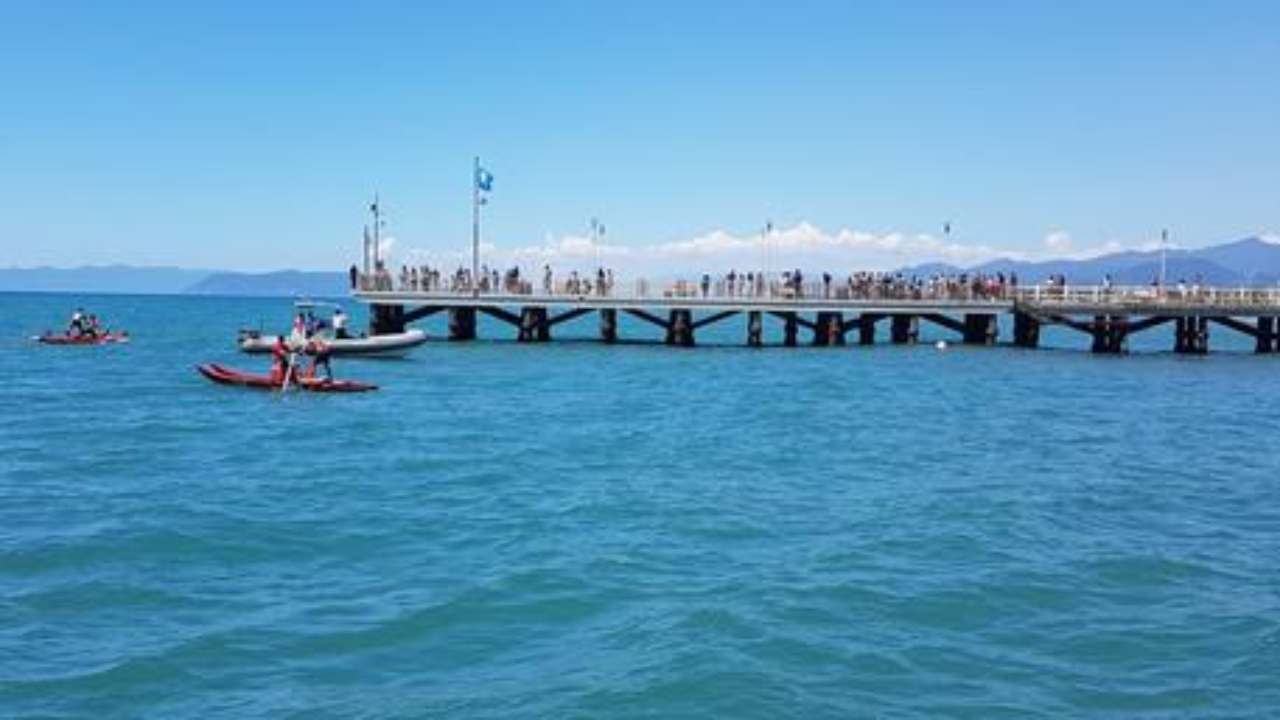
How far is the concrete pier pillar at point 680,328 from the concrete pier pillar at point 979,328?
44.1 ft

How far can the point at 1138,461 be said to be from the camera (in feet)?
96.4

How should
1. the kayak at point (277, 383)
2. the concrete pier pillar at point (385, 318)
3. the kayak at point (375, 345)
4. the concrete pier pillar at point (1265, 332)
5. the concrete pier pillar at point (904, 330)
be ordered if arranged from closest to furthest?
the kayak at point (277, 383)
the kayak at point (375, 345)
the concrete pier pillar at point (385, 318)
the concrete pier pillar at point (1265, 332)
the concrete pier pillar at point (904, 330)

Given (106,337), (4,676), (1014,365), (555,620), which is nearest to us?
(4,676)

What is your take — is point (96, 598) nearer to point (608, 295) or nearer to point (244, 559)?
point (244, 559)

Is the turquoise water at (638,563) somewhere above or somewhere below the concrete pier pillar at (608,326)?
below

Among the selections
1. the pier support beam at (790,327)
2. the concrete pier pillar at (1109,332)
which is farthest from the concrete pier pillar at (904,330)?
the concrete pier pillar at (1109,332)

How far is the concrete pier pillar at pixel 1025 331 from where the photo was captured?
222ft

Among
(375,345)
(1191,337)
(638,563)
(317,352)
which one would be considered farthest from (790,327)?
(638,563)

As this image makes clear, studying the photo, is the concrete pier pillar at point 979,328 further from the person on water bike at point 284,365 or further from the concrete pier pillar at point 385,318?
the person on water bike at point 284,365

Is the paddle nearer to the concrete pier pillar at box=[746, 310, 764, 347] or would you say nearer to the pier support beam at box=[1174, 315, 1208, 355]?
the concrete pier pillar at box=[746, 310, 764, 347]

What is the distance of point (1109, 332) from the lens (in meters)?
65.5

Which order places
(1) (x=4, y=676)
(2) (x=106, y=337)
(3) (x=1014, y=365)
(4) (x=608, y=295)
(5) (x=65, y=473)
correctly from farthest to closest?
(2) (x=106, y=337) < (4) (x=608, y=295) < (3) (x=1014, y=365) < (5) (x=65, y=473) < (1) (x=4, y=676)

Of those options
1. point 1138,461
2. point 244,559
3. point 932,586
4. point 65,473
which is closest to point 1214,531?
point 932,586

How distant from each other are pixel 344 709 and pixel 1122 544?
1215cm
